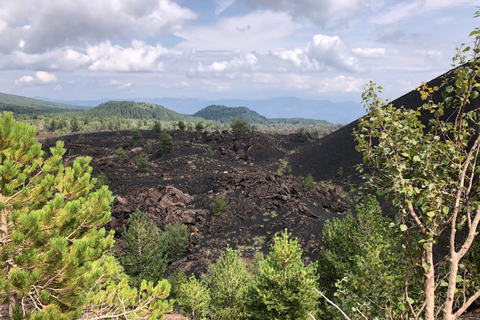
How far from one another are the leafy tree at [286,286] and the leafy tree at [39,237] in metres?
6.76

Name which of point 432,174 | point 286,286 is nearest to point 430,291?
point 432,174

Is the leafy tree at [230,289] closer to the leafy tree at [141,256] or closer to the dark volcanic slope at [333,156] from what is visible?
the leafy tree at [141,256]

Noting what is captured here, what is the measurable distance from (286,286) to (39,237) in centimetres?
927

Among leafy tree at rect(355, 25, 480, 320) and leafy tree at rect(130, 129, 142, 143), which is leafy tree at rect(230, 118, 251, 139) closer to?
leafy tree at rect(130, 129, 142, 143)

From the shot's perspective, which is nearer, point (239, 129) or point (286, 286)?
point (286, 286)

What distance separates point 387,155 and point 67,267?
6.65 meters

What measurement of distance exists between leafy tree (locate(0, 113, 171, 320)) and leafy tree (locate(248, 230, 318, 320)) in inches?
266

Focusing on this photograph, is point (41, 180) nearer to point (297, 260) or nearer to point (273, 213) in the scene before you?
point (297, 260)

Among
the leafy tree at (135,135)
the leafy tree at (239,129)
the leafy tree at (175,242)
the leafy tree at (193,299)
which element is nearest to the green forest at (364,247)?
the leafy tree at (193,299)

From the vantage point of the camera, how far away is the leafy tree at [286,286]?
1097cm

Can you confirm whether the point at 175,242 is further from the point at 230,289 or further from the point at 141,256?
the point at 230,289

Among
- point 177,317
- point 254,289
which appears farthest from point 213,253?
point 254,289

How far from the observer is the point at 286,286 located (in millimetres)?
11367

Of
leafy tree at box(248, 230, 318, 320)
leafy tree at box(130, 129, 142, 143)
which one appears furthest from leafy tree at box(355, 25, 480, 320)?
leafy tree at box(130, 129, 142, 143)
